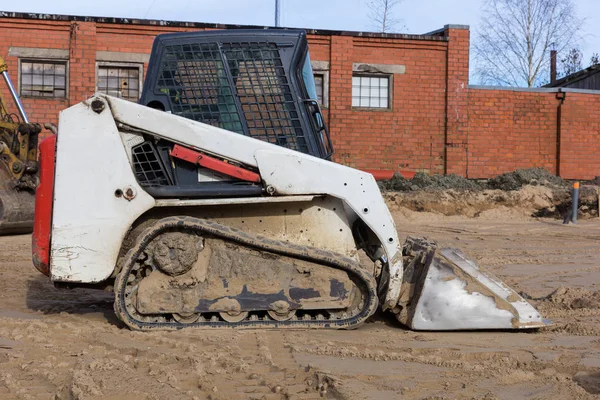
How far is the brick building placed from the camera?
57.4 ft

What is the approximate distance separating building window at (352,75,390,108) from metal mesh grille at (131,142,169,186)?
44.0 feet

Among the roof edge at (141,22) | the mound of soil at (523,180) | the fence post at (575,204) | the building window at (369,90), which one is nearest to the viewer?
the fence post at (575,204)

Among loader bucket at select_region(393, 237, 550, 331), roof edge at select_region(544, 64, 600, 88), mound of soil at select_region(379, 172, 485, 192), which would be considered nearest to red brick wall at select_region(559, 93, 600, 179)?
mound of soil at select_region(379, 172, 485, 192)

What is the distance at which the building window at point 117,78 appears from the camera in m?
17.6

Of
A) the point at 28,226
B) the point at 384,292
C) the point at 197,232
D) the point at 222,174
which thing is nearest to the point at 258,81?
the point at 222,174

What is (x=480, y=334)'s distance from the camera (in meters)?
5.43

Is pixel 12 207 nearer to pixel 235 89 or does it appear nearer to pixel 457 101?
pixel 235 89

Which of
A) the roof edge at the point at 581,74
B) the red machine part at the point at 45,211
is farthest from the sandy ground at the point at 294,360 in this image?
the roof edge at the point at 581,74

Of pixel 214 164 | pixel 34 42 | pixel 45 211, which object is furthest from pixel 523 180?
pixel 45 211

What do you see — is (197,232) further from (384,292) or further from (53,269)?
(384,292)

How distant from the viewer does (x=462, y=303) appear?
5.48 meters

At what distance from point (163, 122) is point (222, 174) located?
547 mm

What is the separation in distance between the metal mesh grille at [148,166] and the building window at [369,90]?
528 inches

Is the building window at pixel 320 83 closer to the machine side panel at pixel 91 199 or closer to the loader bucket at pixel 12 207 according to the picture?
the loader bucket at pixel 12 207
